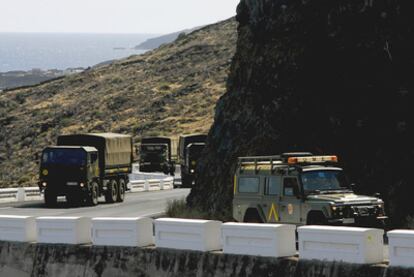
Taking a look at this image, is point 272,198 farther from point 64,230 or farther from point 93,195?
point 93,195

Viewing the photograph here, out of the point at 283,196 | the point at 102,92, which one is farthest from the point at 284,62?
the point at 102,92

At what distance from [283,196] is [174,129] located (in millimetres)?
83498

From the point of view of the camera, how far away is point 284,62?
34.1 metres

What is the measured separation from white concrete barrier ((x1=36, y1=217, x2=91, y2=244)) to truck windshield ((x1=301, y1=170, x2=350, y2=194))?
5047 millimetres

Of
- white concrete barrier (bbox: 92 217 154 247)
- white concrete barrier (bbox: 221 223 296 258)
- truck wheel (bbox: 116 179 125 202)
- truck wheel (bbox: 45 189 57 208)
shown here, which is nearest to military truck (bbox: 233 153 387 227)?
white concrete barrier (bbox: 92 217 154 247)

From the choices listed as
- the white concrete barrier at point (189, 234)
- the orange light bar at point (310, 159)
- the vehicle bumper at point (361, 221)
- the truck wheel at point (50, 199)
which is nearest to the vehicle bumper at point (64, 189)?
the truck wheel at point (50, 199)

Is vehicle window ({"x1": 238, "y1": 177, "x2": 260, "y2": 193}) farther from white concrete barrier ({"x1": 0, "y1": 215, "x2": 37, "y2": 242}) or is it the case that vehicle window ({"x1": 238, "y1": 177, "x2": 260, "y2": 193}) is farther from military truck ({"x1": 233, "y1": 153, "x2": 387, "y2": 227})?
white concrete barrier ({"x1": 0, "y1": 215, "x2": 37, "y2": 242})

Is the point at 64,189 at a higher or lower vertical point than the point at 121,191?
higher

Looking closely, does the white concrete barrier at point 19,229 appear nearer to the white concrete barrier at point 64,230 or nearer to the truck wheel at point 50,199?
the white concrete barrier at point 64,230

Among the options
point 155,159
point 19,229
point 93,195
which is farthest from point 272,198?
point 155,159

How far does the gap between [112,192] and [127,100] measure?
7687cm

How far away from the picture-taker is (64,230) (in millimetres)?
21719

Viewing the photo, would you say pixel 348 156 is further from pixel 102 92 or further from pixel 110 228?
pixel 102 92

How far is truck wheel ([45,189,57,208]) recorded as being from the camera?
1807 inches
